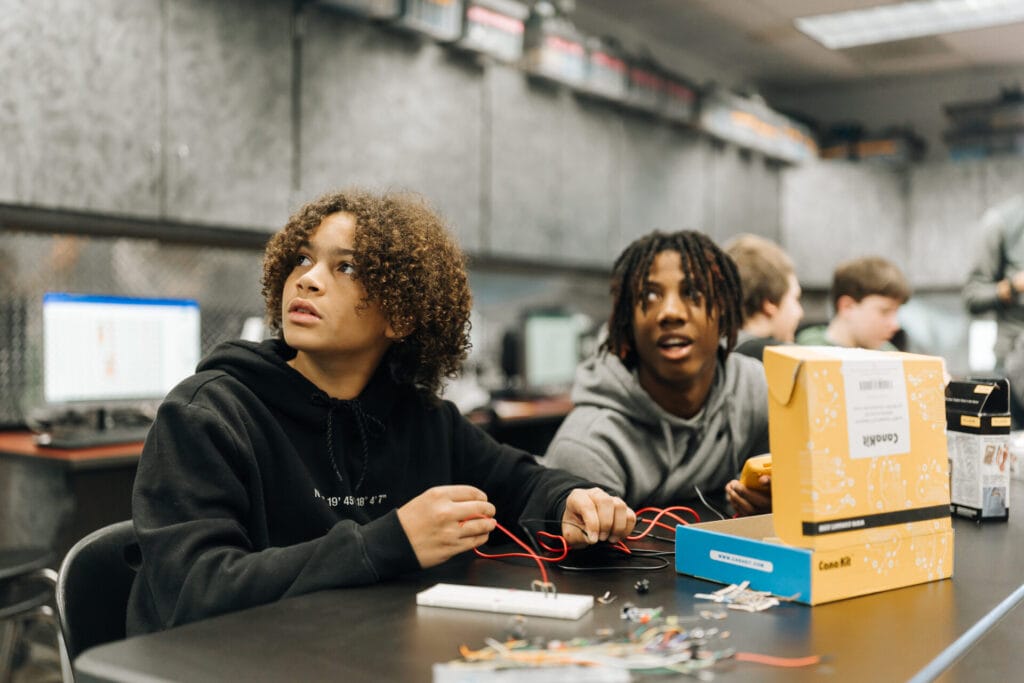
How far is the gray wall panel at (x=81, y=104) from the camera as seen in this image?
98.0 inches

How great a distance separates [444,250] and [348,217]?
18cm

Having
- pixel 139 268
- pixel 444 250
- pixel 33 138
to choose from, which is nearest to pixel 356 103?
pixel 139 268

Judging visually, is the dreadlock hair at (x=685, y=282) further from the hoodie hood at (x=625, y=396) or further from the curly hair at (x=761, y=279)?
the curly hair at (x=761, y=279)

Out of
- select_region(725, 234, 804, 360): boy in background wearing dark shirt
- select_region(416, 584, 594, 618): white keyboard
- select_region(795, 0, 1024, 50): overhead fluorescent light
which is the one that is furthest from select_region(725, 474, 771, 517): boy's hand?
select_region(795, 0, 1024, 50): overhead fluorescent light

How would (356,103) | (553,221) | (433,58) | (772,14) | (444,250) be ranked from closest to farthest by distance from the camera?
(444,250) < (356,103) < (433,58) < (553,221) < (772,14)

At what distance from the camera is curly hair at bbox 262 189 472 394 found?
4.39ft

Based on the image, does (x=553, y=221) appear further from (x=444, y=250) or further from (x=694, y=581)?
(x=694, y=581)

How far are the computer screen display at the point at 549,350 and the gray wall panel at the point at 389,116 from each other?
24.0 inches

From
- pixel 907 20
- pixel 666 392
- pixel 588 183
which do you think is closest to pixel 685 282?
pixel 666 392

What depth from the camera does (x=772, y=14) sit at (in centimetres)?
495

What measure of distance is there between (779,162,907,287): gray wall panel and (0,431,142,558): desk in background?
474cm

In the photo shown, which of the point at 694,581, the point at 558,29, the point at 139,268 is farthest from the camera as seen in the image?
the point at 558,29

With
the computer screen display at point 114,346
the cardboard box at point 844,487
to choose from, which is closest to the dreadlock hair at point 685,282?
the cardboard box at point 844,487

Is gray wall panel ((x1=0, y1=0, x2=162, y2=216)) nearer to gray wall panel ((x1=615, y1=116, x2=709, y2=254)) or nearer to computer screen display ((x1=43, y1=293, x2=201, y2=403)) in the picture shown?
computer screen display ((x1=43, y1=293, x2=201, y2=403))
